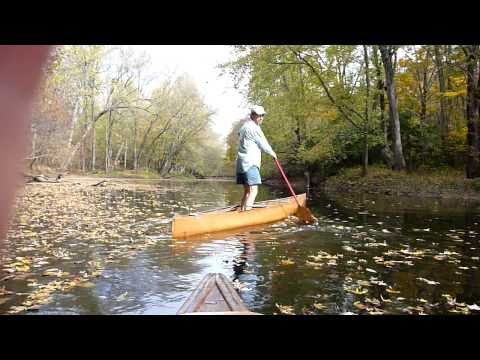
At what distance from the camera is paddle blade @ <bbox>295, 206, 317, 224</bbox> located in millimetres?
6711

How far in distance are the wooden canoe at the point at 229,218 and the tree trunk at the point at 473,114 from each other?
8.49m

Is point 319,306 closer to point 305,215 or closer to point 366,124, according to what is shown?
point 305,215

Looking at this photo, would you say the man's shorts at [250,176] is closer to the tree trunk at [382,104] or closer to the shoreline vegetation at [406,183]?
the shoreline vegetation at [406,183]

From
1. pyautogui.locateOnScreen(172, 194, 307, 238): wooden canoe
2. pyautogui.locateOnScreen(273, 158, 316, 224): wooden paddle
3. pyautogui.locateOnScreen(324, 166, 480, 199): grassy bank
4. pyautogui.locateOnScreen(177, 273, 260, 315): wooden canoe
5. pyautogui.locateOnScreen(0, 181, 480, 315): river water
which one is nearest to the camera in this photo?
pyautogui.locateOnScreen(177, 273, 260, 315): wooden canoe

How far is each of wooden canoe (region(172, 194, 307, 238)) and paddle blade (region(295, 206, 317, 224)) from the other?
16 centimetres

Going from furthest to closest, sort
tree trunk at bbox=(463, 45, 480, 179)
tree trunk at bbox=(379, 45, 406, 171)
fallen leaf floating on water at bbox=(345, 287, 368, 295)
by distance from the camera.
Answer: tree trunk at bbox=(379, 45, 406, 171), tree trunk at bbox=(463, 45, 480, 179), fallen leaf floating on water at bbox=(345, 287, 368, 295)

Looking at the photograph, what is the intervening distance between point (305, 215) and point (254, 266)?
2990 mm

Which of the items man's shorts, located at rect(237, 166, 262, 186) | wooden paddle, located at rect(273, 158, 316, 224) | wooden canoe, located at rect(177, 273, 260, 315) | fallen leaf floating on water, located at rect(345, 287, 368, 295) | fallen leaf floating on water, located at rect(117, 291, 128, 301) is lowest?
fallen leaf floating on water, located at rect(117, 291, 128, 301)

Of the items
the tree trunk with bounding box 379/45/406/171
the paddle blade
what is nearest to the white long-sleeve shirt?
the paddle blade

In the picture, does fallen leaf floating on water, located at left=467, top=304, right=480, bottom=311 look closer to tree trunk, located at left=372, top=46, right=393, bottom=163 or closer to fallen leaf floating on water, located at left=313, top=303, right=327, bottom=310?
fallen leaf floating on water, located at left=313, top=303, right=327, bottom=310

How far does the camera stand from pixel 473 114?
13.2 m

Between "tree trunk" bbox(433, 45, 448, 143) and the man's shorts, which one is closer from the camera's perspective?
the man's shorts

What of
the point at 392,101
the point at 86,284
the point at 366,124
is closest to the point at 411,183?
the point at 392,101
